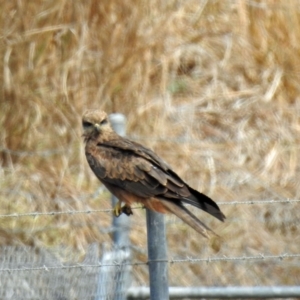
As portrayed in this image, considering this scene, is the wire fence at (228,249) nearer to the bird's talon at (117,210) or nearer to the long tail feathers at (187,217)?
the bird's talon at (117,210)

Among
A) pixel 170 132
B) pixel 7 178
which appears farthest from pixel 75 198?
pixel 170 132

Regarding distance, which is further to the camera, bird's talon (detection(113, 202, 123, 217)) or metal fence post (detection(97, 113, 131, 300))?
bird's talon (detection(113, 202, 123, 217))

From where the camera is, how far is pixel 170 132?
708cm

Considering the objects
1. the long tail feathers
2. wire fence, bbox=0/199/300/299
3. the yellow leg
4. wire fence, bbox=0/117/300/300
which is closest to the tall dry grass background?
wire fence, bbox=0/117/300/300

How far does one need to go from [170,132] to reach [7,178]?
1411 mm

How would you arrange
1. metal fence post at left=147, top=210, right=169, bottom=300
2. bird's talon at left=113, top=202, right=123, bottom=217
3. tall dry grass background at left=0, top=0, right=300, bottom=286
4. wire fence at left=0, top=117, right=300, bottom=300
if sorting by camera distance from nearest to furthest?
metal fence post at left=147, top=210, right=169, bottom=300 → bird's talon at left=113, top=202, right=123, bottom=217 → wire fence at left=0, top=117, right=300, bottom=300 → tall dry grass background at left=0, top=0, right=300, bottom=286

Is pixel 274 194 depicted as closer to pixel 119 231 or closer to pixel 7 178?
pixel 7 178

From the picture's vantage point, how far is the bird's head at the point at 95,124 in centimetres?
533

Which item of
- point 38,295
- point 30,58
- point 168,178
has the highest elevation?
point 30,58

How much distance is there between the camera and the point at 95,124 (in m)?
5.38

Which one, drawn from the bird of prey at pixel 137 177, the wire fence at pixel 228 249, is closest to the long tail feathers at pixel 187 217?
the bird of prey at pixel 137 177

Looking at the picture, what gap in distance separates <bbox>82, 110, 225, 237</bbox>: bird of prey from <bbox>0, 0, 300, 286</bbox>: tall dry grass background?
1022mm

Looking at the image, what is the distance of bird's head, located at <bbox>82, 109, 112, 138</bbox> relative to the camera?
5.33m

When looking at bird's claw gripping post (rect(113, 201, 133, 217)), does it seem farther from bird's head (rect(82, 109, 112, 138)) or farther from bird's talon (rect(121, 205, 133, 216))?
bird's head (rect(82, 109, 112, 138))
